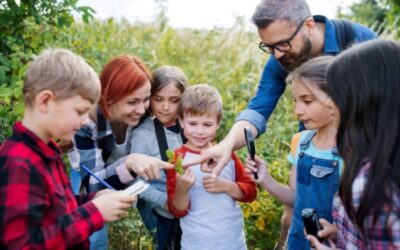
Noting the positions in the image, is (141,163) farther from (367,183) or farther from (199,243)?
(367,183)

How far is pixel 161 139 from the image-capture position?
3.18 meters

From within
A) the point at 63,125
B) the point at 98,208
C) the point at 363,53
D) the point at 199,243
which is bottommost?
the point at 199,243

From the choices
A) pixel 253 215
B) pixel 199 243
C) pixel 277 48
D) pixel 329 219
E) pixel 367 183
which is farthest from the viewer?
pixel 253 215

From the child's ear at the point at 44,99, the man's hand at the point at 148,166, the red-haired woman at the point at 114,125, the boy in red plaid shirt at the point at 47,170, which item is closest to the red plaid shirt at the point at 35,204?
the boy in red plaid shirt at the point at 47,170

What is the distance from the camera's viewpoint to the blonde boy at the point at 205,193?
2.92 meters

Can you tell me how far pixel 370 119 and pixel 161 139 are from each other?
147 centimetres

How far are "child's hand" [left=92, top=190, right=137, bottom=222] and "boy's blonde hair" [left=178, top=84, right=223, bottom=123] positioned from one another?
0.88m

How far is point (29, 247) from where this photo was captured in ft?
6.34

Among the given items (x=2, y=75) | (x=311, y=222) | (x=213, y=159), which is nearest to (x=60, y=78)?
(x=213, y=159)

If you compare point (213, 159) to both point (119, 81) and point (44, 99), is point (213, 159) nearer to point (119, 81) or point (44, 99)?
point (119, 81)

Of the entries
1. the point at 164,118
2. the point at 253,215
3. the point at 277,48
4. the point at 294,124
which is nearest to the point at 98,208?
the point at 164,118

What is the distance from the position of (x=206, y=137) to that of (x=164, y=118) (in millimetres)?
339

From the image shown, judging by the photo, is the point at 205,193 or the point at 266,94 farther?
the point at 266,94

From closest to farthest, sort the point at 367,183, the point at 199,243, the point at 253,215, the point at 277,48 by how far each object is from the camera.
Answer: the point at 367,183, the point at 199,243, the point at 277,48, the point at 253,215
